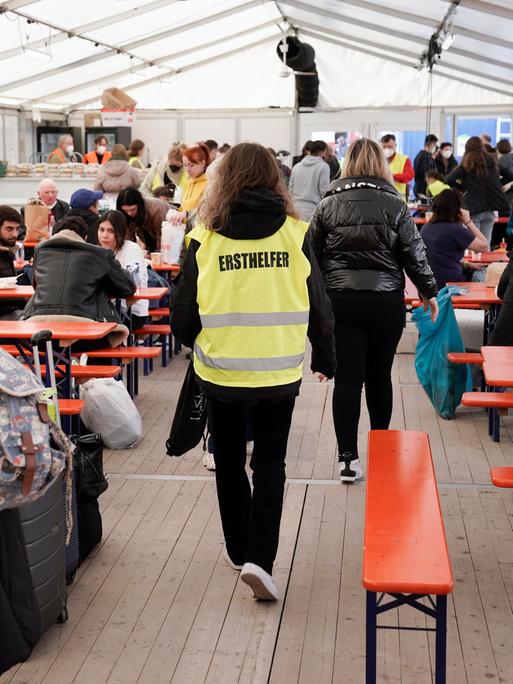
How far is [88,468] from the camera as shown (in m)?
3.87

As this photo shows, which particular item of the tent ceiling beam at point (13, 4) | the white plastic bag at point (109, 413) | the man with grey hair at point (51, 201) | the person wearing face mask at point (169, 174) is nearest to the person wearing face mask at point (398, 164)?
the person wearing face mask at point (169, 174)

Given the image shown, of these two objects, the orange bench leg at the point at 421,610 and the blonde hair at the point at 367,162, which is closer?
the orange bench leg at the point at 421,610

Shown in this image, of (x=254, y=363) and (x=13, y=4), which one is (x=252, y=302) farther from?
(x=13, y=4)

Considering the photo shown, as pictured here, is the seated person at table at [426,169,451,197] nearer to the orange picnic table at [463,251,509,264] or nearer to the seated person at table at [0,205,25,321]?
the orange picnic table at [463,251,509,264]

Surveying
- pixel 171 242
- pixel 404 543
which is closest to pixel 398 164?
pixel 171 242

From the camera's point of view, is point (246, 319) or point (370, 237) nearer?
point (246, 319)

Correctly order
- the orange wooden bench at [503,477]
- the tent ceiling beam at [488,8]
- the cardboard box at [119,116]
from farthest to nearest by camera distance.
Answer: the cardboard box at [119,116], the tent ceiling beam at [488,8], the orange wooden bench at [503,477]

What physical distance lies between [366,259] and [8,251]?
331 cm

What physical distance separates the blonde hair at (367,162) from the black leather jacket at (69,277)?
1.62 metres

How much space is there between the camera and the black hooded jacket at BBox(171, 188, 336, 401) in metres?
3.24

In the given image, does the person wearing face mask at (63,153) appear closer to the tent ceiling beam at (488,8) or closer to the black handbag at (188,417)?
the tent ceiling beam at (488,8)

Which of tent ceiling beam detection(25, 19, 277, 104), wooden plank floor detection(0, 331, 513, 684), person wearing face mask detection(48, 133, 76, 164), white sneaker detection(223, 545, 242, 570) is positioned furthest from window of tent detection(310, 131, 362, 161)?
white sneaker detection(223, 545, 242, 570)

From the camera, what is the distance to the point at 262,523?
340cm

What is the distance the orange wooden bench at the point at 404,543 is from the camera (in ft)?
8.51
